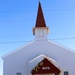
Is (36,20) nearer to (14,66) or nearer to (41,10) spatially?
(41,10)

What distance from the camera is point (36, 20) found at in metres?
44.4

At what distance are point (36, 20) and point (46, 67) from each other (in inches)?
316

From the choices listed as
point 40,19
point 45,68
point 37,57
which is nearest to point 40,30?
point 40,19

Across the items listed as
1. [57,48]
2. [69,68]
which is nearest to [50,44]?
[57,48]

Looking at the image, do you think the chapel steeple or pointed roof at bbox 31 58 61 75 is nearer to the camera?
pointed roof at bbox 31 58 61 75

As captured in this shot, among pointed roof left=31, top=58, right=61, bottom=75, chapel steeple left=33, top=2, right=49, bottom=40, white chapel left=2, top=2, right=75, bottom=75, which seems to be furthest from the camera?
chapel steeple left=33, top=2, right=49, bottom=40

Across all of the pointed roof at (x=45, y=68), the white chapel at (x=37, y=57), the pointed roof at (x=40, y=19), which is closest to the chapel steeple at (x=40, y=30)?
the pointed roof at (x=40, y=19)

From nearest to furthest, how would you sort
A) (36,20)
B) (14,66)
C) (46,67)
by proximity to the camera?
(46,67) → (14,66) → (36,20)

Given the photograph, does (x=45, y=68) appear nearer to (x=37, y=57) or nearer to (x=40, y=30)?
(x=37, y=57)

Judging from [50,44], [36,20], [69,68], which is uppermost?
[36,20]

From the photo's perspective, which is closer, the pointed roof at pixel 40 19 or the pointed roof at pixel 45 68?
the pointed roof at pixel 45 68

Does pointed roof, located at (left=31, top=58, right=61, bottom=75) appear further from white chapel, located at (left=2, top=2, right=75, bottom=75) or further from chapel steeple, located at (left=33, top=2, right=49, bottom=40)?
chapel steeple, located at (left=33, top=2, right=49, bottom=40)

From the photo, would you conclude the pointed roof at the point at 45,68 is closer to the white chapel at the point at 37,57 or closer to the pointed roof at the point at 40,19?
the white chapel at the point at 37,57

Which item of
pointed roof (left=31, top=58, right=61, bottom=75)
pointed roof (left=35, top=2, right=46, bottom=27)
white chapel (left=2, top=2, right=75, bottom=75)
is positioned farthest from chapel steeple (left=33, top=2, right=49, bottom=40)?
pointed roof (left=31, top=58, right=61, bottom=75)
